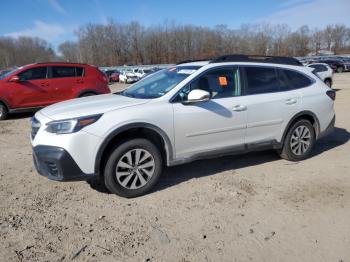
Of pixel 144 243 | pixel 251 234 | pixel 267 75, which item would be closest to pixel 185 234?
pixel 144 243

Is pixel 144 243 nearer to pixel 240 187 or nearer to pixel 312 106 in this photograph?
pixel 240 187

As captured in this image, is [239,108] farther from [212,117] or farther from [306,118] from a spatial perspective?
[306,118]

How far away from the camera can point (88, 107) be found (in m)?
4.23

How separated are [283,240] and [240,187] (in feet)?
4.25

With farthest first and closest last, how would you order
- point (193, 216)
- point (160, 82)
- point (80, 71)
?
1. point (80, 71)
2. point (160, 82)
3. point (193, 216)

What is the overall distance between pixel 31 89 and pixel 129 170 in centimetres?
741

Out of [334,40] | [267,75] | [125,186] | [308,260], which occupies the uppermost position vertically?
[334,40]

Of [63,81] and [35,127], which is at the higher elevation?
[63,81]

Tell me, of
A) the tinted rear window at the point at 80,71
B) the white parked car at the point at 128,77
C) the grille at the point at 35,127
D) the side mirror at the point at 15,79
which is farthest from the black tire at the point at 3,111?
the white parked car at the point at 128,77

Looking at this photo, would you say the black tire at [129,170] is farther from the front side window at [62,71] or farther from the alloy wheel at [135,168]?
the front side window at [62,71]

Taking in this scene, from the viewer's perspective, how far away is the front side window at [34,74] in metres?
10.3

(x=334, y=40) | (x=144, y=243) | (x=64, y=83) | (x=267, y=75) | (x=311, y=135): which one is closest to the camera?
(x=144, y=243)

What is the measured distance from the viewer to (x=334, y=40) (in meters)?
87.8

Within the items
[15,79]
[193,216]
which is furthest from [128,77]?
[193,216]
